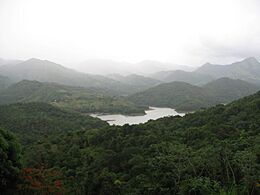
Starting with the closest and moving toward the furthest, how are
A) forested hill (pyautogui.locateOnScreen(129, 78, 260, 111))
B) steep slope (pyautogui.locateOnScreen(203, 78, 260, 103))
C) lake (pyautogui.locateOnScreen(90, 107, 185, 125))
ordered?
1. lake (pyautogui.locateOnScreen(90, 107, 185, 125))
2. forested hill (pyautogui.locateOnScreen(129, 78, 260, 111))
3. steep slope (pyautogui.locateOnScreen(203, 78, 260, 103))

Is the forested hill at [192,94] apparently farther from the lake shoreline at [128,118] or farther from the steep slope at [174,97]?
the lake shoreline at [128,118]

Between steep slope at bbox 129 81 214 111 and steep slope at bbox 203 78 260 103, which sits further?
steep slope at bbox 203 78 260 103

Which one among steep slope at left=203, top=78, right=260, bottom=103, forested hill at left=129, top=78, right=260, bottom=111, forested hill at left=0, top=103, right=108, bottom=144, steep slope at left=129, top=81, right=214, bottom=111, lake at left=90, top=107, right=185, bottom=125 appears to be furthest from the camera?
Answer: steep slope at left=203, top=78, right=260, bottom=103

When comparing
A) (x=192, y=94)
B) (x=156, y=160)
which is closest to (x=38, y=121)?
(x=156, y=160)

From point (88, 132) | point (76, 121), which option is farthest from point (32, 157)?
point (76, 121)

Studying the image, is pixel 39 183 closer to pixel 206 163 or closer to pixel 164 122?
pixel 206 163

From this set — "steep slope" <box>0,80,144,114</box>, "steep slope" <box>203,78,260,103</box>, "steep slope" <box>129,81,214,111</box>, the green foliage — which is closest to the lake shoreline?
"steep slope" <box>0,80,144,114</box>

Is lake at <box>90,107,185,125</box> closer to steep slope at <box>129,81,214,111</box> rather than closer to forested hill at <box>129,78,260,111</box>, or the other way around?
steep slope at <box>129,81,214,111</box>

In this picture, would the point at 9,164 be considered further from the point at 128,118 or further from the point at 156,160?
the point at 128,118
